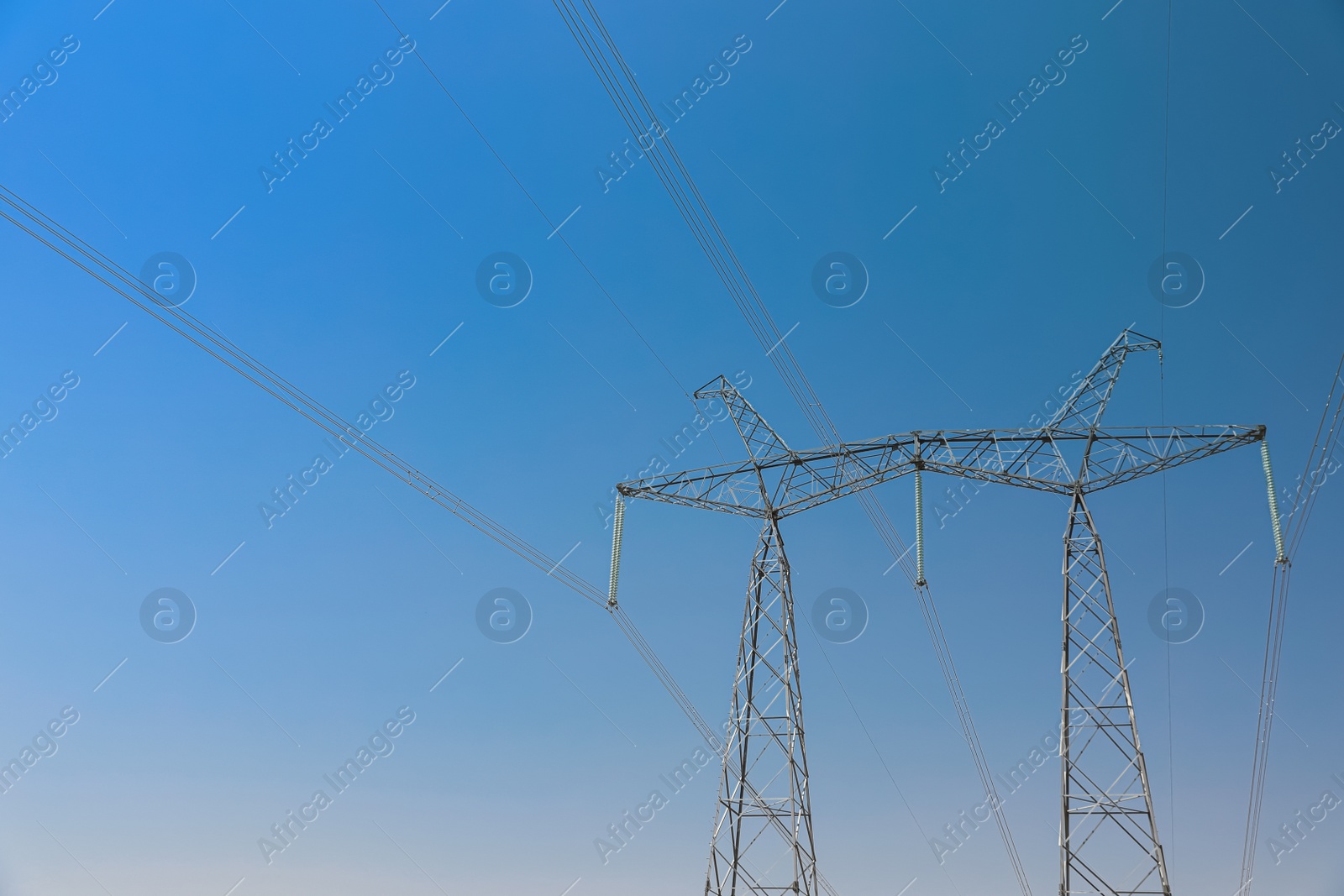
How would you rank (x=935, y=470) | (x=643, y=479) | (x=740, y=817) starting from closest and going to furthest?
(x=740, y=817)
(x=935, y=470)
(x=643, y=479)

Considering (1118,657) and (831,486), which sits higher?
(831,486)

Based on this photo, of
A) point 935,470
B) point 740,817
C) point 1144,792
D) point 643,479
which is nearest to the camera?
point 1144,792

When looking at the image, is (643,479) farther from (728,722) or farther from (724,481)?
(728,722)

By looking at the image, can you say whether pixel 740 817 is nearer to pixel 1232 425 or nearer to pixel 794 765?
pixel 794 765

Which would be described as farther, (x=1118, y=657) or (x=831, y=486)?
(x=831, y=486)

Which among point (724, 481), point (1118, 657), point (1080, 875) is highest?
point (724, 481)

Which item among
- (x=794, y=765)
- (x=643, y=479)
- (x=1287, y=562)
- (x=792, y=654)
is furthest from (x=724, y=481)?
(x=1287, y=562)

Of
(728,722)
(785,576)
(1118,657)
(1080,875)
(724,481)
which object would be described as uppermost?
(724,481)

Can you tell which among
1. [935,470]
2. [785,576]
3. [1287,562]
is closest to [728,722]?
[785,576]

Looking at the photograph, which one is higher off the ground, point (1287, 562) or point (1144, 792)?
point (1287, 562)
